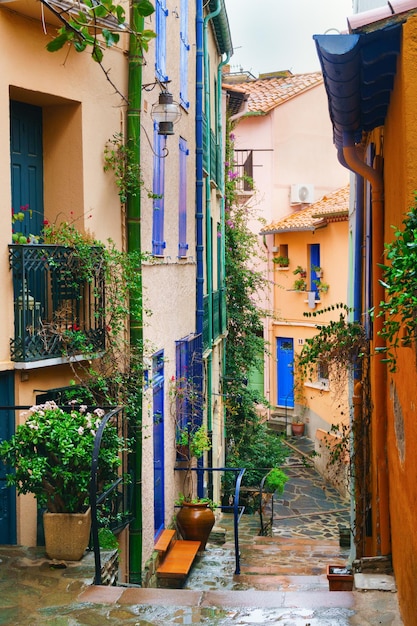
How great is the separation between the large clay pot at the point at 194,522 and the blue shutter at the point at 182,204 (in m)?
3.98

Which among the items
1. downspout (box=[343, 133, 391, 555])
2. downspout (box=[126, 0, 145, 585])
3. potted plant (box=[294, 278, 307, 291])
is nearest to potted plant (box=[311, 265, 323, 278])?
potted plant (box=[294, 278, 307, 291])

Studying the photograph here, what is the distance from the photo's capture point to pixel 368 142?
10.1 metres

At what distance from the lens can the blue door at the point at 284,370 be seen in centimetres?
2995

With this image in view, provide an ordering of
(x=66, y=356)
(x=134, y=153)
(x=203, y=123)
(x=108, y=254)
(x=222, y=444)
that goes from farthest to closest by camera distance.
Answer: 1. (x=222, y=444)
2. (x=203, y=123)
3. (x=134, y=153)
4. (x=108, y=254)
5. (x=66, y=356)

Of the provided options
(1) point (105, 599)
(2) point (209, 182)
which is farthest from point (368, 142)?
(2) point (209, 182)

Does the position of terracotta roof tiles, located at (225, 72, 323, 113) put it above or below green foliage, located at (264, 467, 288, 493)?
above

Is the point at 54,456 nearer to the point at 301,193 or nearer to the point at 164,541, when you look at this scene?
the point at 164,541

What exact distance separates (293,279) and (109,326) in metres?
20.7

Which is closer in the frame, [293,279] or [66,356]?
[66,356]

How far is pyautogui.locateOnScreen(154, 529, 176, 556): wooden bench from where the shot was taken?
1131 cm

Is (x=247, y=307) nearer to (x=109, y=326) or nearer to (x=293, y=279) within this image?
(x=293, y=279)

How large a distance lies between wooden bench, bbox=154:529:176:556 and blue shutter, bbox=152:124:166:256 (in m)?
3.92

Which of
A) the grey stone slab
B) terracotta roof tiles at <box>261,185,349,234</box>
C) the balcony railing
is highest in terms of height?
terracotta roof tiles at <box>261,185,349,234</box>

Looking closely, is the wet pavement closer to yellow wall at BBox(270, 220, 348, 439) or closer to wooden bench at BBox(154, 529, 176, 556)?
wooden bench at BBox(154, 529, 176, 556)
